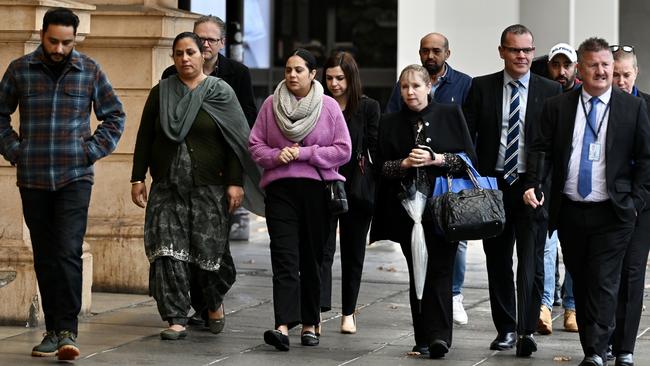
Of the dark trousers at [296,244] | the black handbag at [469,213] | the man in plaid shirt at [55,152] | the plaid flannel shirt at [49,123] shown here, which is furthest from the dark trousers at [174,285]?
the black handbag at [469,213]

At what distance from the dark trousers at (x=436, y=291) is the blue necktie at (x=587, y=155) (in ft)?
3.22

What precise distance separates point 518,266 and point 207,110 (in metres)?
2.18

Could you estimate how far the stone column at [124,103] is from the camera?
1264cm

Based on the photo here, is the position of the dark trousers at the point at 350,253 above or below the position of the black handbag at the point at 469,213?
below

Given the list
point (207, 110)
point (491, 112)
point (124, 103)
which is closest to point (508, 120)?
point (491, 112)

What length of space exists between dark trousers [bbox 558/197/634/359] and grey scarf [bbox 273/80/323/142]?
67.7 inches

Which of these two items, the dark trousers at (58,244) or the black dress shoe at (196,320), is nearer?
the dark trousers at (58,244)

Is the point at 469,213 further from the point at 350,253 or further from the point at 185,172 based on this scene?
the point at 185,172

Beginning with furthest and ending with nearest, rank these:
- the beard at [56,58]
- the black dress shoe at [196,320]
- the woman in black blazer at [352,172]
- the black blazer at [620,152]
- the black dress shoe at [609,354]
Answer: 1. the black dress shoe at [196,320]
2. the woman in black blazer at [352,172]
3. the black dress shoe at [609,354]
4. the beard at [56,58]
5. the black blazer at [620,152]

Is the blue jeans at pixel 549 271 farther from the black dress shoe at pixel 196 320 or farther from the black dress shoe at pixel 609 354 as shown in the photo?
the black dress shoe at pixel 196 320

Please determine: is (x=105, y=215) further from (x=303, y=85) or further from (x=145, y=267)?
(x=303, y=85)

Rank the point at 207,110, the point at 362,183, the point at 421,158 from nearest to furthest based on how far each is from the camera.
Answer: the point at 421,158 → the point at 207,110 → the point at 362,183

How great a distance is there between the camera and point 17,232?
1095 cm

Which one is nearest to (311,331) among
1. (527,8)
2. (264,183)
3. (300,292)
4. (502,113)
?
(300,292)
